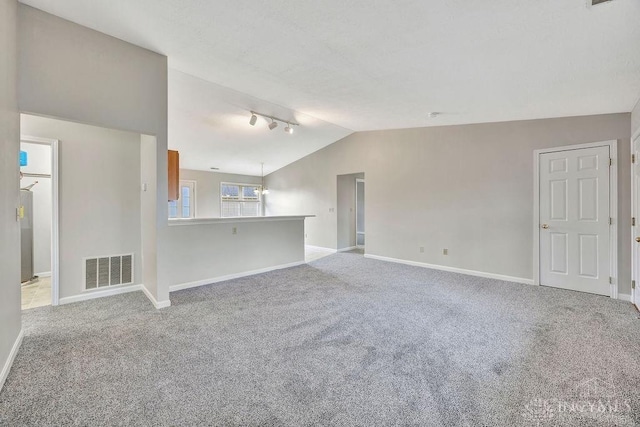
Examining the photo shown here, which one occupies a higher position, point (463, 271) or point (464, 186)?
point (464, 186)

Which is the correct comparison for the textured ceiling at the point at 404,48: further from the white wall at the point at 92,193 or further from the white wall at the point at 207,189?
the white wall at the point at 207,189

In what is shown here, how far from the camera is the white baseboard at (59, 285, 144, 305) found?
326cm

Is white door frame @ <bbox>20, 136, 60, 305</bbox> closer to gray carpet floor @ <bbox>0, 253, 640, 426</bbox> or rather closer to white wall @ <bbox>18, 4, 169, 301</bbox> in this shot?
gray carpet floor @ <bbox>0, 253, 640, 426</bbox>

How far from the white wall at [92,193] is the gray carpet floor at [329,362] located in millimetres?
659

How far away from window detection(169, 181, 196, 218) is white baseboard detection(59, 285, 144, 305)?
427 cm

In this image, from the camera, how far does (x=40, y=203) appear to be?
4.38 metres

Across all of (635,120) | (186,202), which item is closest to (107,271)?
(186,202)

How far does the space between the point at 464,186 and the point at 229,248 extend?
164 inches

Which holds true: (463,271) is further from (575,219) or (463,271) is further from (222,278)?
(222,278)

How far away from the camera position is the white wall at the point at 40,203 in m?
4.27

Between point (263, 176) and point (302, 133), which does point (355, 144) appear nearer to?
point (302, 133)

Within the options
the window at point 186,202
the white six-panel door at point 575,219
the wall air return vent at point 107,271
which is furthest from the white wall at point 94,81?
the white six-panel door at point 575,219

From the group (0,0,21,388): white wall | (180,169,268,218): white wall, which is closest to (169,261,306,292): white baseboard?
(0,0,21,388): white wall

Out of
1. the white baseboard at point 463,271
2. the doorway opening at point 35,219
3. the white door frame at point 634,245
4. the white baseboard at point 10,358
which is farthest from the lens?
the white baseboard at point 463,271
